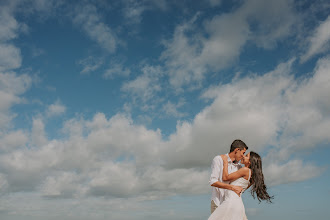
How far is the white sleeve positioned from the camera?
1244 centimetres

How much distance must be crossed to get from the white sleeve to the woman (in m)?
0.15

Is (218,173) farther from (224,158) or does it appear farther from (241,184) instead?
(241,184)

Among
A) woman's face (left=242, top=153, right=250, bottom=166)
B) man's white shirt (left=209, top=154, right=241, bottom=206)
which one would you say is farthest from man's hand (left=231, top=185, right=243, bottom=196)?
woman's face (left=242, top=153, right=250, bottom=166)

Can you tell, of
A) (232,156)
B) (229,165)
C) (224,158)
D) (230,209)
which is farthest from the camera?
(229,165)

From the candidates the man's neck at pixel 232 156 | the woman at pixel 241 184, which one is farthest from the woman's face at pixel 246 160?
the man's neck at pixel 232 156

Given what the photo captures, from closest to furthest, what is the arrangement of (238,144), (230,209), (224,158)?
(230,209), (238,144), (224,158)

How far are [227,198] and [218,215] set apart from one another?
0.74 meters

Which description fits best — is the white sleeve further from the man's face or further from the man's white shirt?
the man's face

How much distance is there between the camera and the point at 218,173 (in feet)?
41.1

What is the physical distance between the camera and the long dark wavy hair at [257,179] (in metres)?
12.7

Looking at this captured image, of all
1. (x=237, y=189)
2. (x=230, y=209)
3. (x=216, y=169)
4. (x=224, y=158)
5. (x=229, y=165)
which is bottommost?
(x=230, y=209)

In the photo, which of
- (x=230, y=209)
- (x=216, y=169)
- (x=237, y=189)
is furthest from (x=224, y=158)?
(x=230, y=209)

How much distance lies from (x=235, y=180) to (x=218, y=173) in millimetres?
796

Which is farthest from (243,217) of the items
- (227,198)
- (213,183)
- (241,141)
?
(241,141)
